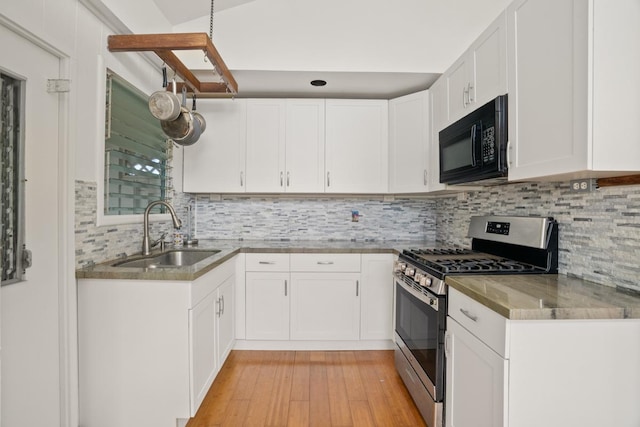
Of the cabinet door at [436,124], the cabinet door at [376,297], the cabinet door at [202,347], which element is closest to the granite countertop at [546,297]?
the cabinet door at [436,124]

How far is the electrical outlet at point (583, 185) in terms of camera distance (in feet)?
4.83

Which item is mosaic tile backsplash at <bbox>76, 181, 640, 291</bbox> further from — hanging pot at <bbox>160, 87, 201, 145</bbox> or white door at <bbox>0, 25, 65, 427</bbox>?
hanging pot at <bbox>160, 87, 201, 145</bbox>

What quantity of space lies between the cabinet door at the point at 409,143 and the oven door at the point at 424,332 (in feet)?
3.00

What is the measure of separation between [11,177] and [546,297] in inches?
84.9

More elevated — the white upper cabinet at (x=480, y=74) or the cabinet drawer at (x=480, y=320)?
the white upper cabinet at (x=480, y=74)

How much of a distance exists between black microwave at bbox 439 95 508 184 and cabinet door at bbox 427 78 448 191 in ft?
0.66

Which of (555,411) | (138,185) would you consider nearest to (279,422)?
(555,411)

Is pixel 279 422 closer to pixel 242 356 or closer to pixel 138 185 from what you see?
pixel 242 356

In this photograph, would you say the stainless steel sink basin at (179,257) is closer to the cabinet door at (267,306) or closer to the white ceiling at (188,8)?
the cabinet door at (267,306)

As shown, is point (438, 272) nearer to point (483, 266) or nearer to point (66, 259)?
point (483, 266)

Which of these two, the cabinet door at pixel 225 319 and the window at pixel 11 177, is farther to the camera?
the cabinet door at pixel 225 319

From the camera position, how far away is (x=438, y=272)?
5.50 feet

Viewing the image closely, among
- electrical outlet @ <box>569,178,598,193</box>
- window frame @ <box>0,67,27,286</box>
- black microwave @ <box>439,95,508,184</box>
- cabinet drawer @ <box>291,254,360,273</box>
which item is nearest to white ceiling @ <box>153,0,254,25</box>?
window frame @ <box>0,67,27,286</box>

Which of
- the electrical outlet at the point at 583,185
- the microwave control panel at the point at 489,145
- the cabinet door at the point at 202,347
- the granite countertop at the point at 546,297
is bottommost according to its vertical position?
the cabinet door at the point at 202,347
